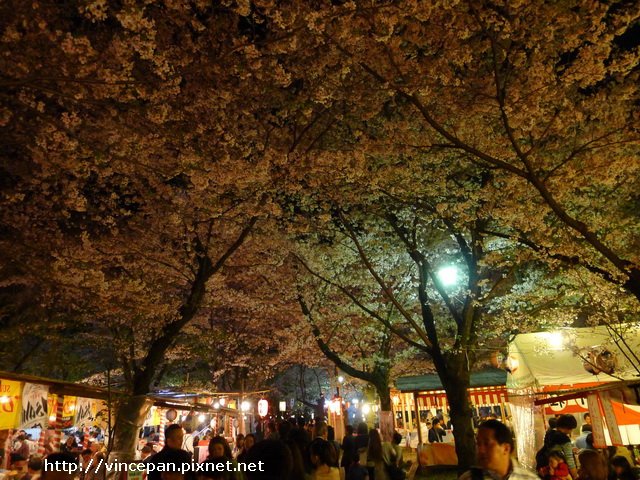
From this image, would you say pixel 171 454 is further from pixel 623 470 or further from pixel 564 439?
pixel 564 439

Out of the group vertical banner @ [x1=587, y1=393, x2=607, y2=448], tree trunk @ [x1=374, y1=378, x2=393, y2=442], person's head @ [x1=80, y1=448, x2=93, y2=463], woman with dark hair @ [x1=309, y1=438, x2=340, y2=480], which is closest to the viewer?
woman with dark hair @ [x1=309, y1=438, x2=340, y2=480]

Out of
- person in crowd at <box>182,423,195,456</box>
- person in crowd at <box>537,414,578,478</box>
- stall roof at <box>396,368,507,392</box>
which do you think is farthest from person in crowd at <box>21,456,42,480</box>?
stall roof at <box>396,368,507,392</box>

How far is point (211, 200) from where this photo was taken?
12625mm

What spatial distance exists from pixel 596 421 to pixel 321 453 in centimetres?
621

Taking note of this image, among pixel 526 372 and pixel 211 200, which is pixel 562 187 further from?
pixel 211 200

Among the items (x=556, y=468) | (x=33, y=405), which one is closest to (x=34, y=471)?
(x=33, y=405)

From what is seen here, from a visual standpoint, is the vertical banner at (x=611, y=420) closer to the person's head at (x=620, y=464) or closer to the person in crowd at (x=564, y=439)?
the person in crowd at (x=564, y=439)

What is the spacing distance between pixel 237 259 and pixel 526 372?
1185 centimetres

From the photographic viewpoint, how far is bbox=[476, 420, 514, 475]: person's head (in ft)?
11.8

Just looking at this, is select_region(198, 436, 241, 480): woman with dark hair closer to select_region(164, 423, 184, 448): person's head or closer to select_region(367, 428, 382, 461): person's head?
select_region(164, 423, 184, 448): person's head

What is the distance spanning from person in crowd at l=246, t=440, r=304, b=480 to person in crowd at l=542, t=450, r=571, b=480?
17.4 ft

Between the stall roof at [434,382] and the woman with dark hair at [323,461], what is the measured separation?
12.2 m

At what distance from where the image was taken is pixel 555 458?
6984 mm

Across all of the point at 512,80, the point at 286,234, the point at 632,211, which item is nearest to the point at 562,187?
the point at 512,80
